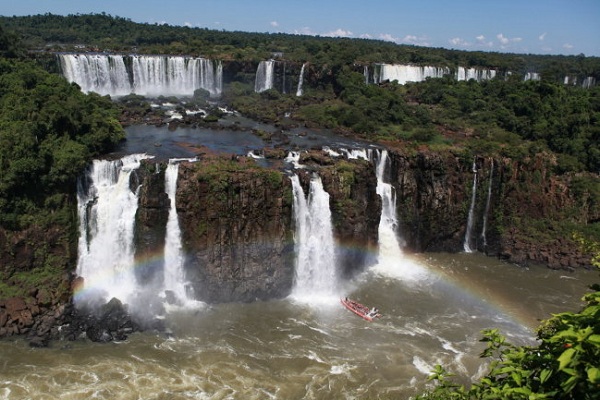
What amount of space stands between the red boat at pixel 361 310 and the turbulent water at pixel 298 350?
0.27 m

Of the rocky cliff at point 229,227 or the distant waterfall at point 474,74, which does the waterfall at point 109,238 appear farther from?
the distant waterfall at point 474,74

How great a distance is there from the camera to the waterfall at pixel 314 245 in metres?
24.8

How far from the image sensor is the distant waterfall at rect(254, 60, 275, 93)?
52.4m

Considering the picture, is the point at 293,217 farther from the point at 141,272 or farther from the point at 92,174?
the point at 92,174

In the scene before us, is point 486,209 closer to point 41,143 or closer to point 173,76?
point 41,143

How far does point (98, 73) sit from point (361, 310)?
34.5 meters

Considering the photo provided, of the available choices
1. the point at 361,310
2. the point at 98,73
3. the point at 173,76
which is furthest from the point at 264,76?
the point at 361,310

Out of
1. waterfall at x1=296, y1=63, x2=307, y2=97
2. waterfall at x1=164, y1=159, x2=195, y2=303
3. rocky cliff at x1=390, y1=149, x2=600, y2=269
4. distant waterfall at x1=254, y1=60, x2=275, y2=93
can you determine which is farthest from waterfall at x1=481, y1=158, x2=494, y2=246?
distant waterfall at x1=254, y1=60, x2=275, y2=93

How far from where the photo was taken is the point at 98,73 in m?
44.7

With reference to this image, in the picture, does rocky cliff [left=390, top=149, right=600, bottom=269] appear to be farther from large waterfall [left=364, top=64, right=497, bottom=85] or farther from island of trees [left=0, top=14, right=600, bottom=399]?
large waterfall [left=364, top=64, right=497, bottom=85]

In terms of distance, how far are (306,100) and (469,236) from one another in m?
22.9

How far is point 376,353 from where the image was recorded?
2011 cm

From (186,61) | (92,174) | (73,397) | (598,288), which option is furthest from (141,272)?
(186,61)

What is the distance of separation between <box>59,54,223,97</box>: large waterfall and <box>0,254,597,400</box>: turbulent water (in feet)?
99.7
